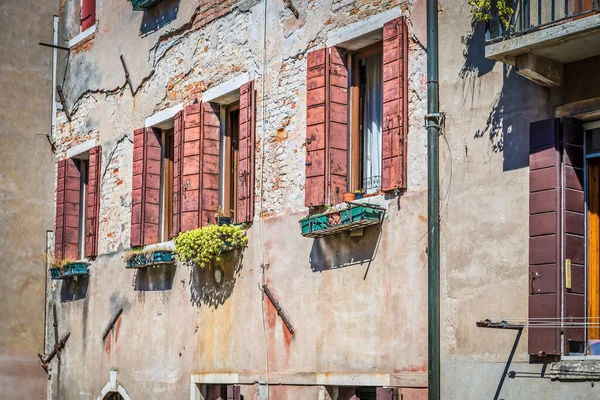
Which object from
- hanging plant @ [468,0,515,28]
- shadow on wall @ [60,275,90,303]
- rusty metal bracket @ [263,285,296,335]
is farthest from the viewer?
shadow on wall @ [60,275,90,303]

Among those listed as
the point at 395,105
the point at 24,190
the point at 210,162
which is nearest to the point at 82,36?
the point at 24,190

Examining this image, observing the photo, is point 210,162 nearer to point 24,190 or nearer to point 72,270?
point 72,270

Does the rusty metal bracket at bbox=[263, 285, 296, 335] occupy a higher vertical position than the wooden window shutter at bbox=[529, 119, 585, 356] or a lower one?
lower

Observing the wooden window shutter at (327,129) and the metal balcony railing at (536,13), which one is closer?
the metal balcony railing at (536,13)

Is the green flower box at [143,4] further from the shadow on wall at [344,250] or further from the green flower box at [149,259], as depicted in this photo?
the shadow on wall at [344,250]

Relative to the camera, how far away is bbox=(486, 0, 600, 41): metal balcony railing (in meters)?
8.44

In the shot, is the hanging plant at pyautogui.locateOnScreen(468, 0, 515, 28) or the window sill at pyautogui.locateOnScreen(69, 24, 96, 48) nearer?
the hanging plant at pyautogui.locateOnScreen(468, 0, 515, 28)

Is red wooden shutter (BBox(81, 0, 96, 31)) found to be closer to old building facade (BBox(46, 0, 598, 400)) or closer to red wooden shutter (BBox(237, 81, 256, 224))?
old building facade (BBox(46, 0, 598, 400))

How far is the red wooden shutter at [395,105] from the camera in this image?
9922mm

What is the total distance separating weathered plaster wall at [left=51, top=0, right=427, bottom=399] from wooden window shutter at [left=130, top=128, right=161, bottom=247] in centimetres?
33

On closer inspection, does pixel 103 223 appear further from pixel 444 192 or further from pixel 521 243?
pixel 521 243

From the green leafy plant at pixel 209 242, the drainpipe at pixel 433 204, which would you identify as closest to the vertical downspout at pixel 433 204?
the drainpipe at pixel 433 204

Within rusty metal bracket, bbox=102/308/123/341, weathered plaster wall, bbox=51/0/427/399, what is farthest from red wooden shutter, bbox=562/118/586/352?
rusty metal bracket, bbox=102/308/123/341

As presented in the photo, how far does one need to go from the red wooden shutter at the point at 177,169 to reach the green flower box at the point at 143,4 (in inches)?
63.8
